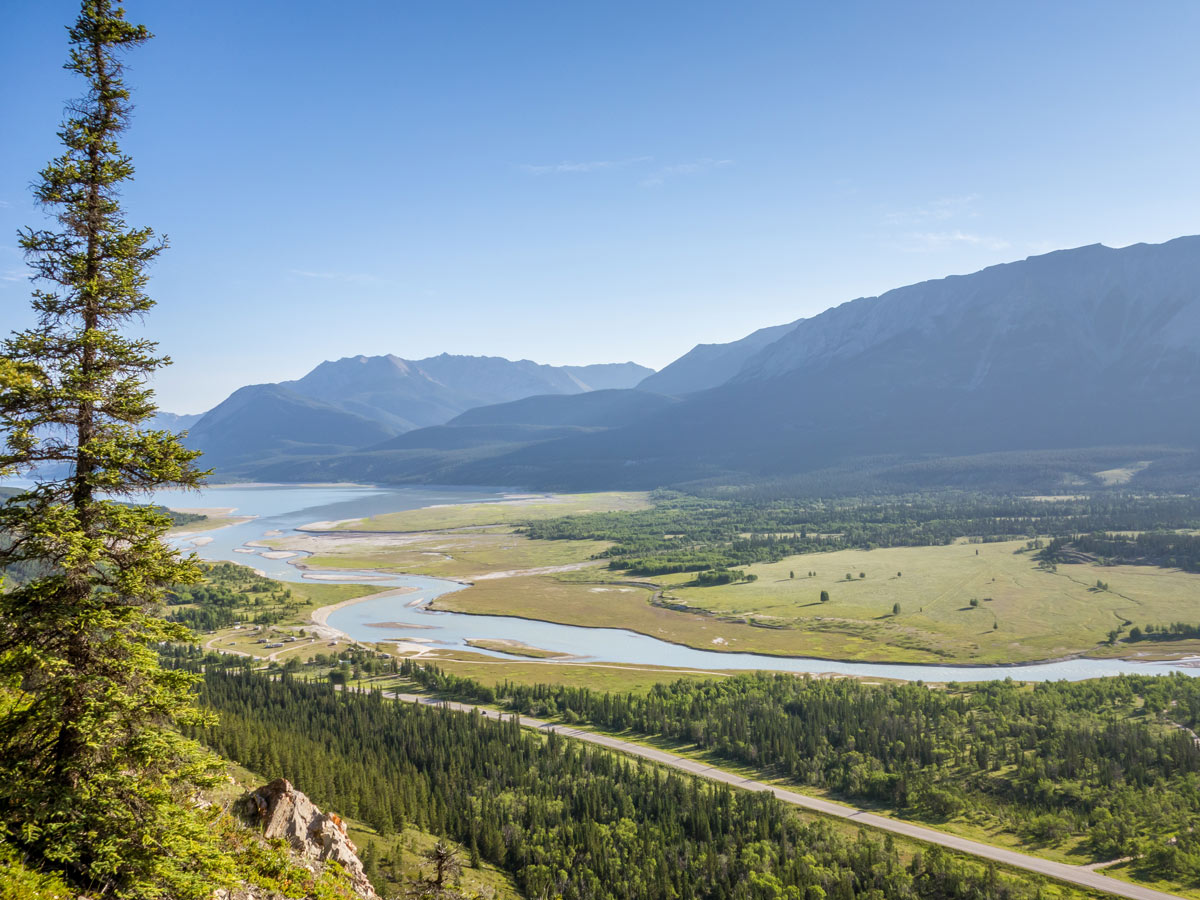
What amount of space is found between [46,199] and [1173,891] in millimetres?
71232

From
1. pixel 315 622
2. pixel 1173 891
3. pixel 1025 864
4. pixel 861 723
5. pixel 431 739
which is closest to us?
pixel 1173 891

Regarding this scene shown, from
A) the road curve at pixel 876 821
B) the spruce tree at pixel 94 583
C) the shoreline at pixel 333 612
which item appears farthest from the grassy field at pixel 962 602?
the spruce tree at pixel 94 583

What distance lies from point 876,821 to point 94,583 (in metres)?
62.9

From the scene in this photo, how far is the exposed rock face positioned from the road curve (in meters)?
46.5

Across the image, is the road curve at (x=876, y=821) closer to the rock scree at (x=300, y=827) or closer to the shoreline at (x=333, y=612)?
the shoreline at (x=333, y=612)

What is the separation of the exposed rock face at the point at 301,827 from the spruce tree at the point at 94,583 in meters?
10.3

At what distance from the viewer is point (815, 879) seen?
51875mm

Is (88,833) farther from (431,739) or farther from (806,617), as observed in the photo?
(806,617)

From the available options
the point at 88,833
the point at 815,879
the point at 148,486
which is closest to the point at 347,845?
the point at 88,833

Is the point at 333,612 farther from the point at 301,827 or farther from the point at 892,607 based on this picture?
the point at 301,827

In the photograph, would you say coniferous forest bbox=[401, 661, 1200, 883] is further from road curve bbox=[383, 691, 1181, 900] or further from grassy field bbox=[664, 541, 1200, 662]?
grassy field bbox=[664, 541, 1200, 662]

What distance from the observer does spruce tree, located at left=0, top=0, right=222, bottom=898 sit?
16.4 m

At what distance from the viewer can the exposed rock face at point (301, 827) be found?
27.8 m


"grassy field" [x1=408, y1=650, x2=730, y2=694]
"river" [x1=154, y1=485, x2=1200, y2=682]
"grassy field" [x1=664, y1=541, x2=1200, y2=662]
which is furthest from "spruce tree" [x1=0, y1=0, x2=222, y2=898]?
"grassy field" [x1=664, y1=541, x2=1200, y2=662]
